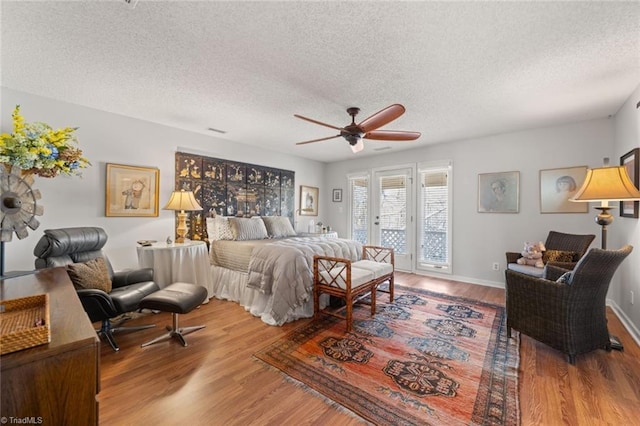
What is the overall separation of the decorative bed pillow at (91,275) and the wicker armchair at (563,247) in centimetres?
448

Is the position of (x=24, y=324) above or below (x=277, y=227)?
below

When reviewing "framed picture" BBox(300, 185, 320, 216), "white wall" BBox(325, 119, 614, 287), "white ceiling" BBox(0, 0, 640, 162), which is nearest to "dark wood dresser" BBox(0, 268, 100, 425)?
"white ceiling" BBox(0, 0, 640, 162)

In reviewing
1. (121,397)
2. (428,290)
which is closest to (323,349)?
(121,397)

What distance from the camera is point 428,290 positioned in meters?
4.00

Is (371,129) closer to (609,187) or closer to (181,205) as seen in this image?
(609,187)

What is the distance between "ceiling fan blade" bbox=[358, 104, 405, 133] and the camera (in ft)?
7.56

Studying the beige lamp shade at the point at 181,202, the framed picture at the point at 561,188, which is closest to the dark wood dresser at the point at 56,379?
the beige lamp shade at the point at 181,202

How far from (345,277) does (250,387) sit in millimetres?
1327

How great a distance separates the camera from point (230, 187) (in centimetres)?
461

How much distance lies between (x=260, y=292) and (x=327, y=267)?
847mm

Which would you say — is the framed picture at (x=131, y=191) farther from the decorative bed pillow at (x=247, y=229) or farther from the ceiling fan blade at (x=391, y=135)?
the ceiling fan blade at (x=391, y=135)

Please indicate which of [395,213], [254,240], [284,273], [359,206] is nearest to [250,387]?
[284,273]

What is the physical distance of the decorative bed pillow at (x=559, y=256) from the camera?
3.11 metres

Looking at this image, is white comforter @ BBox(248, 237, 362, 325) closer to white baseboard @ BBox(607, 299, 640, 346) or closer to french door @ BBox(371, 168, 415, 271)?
french door @ BBox(371, 168, 415, 271)
